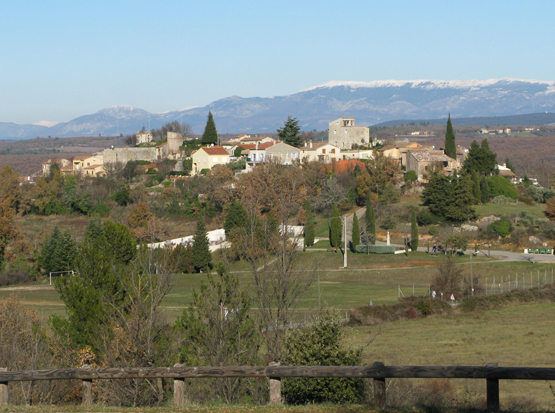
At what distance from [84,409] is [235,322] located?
25.3 feet

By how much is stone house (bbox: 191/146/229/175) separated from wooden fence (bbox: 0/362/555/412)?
79.5 m

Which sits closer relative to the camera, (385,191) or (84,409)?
(84,409)

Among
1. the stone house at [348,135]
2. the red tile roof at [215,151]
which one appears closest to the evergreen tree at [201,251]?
the red tile roof at [215,151]

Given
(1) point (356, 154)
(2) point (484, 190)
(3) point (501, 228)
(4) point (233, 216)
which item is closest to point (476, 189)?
(2) point (484, 190)

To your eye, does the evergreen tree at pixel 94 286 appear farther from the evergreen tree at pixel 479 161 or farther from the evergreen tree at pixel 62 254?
Result: the evergreen tree at pixel 479 161

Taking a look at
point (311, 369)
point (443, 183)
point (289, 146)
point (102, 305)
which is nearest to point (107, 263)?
point (102, 305)

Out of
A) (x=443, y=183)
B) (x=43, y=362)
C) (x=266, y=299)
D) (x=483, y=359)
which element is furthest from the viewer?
(x=443, y=183)

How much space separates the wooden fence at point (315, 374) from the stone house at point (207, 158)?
261 ft

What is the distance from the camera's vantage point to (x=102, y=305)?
19.6 m

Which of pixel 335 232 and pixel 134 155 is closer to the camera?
pixel 335 232

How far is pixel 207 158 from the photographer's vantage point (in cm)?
8825

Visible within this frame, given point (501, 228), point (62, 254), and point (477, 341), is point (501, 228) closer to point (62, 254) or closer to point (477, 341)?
point (477, 341)

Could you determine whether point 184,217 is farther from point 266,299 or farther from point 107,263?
point 266,299

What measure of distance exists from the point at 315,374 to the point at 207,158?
81509 millimetres
